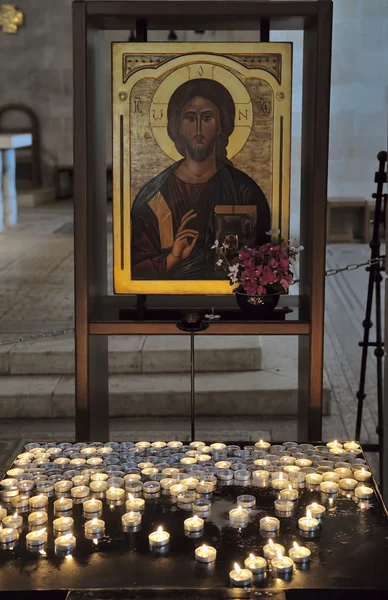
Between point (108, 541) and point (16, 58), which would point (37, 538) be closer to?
point (108, 541)

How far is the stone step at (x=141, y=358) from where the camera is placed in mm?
5012

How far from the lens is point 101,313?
317 cm

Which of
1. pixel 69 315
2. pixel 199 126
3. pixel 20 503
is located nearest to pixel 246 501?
pixel 20 503

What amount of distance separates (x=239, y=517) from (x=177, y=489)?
0.70ft

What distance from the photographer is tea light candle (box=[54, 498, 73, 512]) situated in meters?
2.08

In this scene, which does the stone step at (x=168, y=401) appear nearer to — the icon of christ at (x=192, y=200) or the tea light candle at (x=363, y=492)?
the icon of christ at (x=192, y=200)

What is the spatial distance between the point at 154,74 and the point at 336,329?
3.50 meters

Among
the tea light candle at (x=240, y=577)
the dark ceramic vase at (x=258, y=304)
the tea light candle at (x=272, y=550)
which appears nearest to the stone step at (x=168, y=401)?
the dark ceramic vase at (x=258, y=304)

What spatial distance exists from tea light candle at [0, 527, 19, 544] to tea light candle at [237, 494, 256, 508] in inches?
20.8

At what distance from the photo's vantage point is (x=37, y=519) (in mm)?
2006

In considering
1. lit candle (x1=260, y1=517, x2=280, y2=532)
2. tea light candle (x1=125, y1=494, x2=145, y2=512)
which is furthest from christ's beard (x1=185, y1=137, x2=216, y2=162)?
lit candle (x1=260, y1=517, x2=280, y2=532)

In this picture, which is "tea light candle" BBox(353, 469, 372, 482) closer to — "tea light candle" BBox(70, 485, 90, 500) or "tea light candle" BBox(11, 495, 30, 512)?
"tea light candle" BBox(70, 485, 90, 500)

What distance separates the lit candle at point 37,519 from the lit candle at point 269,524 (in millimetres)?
502

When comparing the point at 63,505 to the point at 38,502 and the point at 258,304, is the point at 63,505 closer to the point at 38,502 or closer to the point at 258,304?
the point at 38,502
